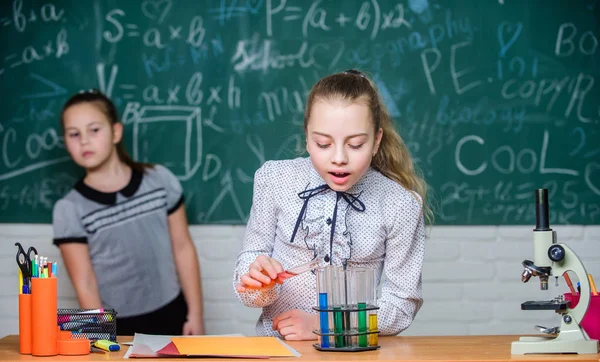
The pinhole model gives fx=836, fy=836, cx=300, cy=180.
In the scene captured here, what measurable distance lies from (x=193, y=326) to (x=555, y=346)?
1953mm

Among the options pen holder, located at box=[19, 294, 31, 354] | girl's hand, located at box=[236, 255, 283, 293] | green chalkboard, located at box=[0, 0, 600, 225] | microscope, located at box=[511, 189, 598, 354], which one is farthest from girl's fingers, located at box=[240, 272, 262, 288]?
green chalkboard, located at box=[0, 0, 600, 225]

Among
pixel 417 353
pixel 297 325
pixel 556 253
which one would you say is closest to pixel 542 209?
pixel 556 253

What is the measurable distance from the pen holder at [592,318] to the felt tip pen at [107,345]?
37.5 inches

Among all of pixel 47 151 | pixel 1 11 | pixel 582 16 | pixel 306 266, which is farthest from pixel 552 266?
pixel 1 11

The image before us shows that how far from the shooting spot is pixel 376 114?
6.73 feet

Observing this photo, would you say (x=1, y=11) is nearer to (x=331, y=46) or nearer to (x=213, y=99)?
(x=213, y=99)

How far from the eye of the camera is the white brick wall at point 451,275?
3553mm

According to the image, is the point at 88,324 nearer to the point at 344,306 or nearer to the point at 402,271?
the point at 344,306

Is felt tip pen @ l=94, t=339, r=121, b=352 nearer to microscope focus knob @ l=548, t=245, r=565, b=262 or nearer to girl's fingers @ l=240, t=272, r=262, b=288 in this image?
girl's fingers @ l=240, t=272, r=262, b=288

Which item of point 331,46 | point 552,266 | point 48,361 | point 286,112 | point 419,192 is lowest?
point 48,361

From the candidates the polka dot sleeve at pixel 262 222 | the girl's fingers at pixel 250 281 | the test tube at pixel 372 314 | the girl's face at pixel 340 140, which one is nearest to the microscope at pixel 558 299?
the test tube at pixel 372 314

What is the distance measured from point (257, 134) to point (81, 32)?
87 centimetres

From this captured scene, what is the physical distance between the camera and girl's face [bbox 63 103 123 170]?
131 inches

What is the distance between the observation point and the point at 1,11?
3.57 metres
